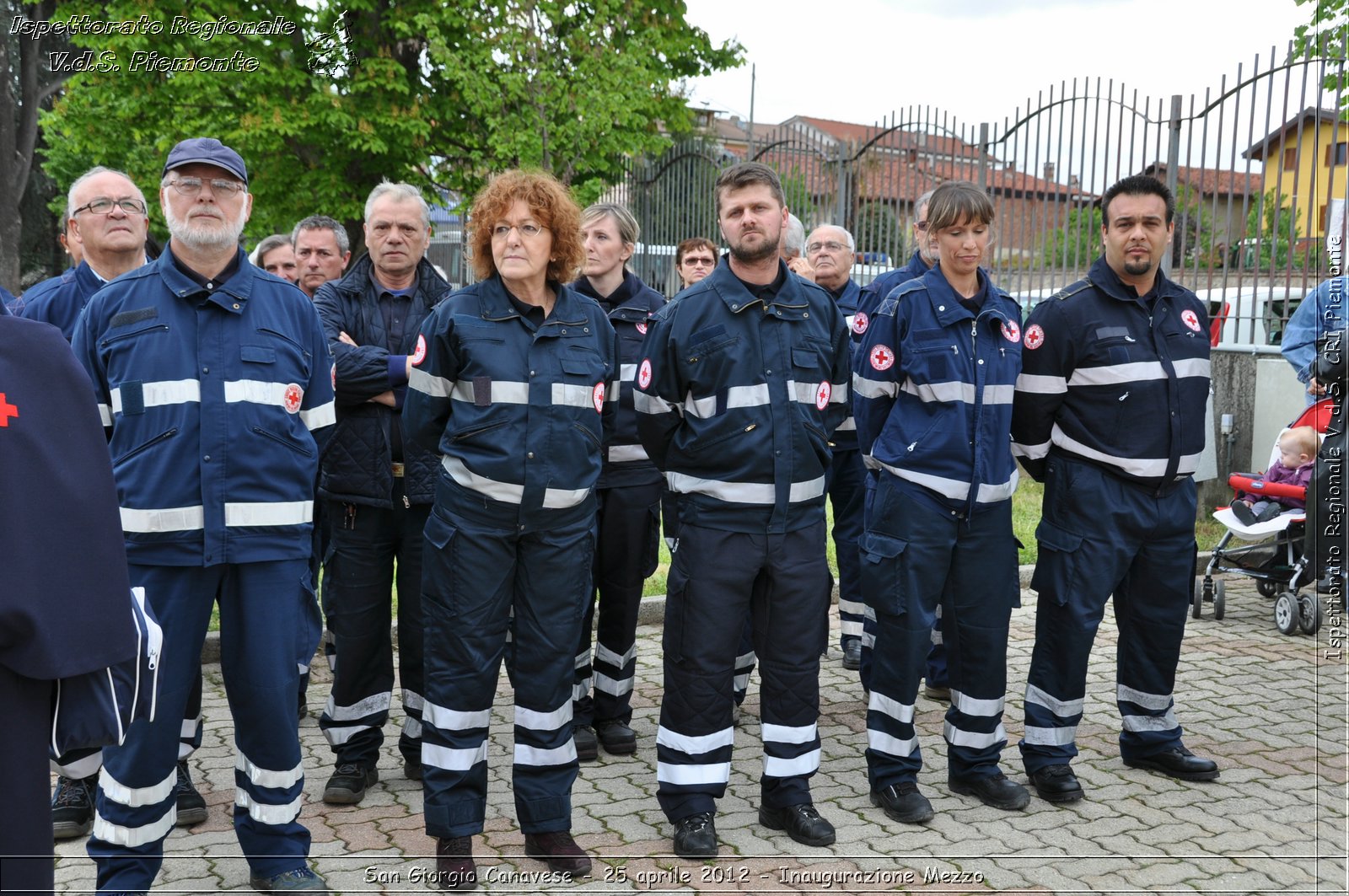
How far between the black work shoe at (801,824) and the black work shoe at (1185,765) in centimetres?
163

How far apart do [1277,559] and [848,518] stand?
3191 mm

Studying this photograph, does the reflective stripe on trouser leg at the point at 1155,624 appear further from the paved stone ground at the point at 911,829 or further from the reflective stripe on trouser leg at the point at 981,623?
the reflective stripe on trouser leg at the point at 981,623

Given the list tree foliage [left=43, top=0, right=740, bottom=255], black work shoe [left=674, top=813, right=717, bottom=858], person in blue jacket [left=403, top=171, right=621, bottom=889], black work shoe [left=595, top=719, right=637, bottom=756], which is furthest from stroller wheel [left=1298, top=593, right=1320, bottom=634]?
tree foliage [left=43, top=0, right=740, bottom=255]

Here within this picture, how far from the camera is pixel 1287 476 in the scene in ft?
25.9

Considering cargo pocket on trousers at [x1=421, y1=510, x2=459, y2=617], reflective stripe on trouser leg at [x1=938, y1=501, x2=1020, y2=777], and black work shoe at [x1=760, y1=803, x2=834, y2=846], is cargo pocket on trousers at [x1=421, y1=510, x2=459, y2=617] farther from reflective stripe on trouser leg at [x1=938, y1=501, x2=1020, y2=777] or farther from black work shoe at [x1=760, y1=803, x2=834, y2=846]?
reflective stripe on trouser leg at [x1=938, y1=501, x2=1020, y2=777]

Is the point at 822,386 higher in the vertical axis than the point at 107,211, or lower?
lower

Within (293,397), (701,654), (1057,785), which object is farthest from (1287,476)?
(293,397)

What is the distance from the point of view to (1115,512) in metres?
4.81

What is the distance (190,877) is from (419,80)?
1440 centimetres

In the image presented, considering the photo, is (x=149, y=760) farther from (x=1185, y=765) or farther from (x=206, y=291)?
(x=1185, y=765)

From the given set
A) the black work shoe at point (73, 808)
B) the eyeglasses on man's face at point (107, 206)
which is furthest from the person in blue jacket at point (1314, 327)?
the black work shoe at point (73, 808)

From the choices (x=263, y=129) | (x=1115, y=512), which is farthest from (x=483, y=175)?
(x=1115, y=512)

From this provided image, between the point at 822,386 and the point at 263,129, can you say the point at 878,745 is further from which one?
the point at 263,129

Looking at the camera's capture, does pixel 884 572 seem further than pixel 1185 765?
No
